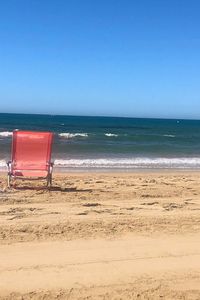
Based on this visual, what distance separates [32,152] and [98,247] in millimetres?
4559

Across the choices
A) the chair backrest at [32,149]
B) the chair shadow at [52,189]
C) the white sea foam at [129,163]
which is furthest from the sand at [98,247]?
the white sea foam at [129,163]

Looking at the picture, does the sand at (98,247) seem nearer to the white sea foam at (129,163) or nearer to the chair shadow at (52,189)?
the chair shadow at (52,189)

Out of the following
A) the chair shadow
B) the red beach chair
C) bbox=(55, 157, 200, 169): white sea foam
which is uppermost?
the red beach chair

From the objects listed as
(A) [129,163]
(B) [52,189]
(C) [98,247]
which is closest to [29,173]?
(B) [52,189]

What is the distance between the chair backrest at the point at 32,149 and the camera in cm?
902

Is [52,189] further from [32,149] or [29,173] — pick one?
[32,149]

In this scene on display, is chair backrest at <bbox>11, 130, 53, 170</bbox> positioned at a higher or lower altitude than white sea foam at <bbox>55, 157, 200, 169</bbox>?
higher

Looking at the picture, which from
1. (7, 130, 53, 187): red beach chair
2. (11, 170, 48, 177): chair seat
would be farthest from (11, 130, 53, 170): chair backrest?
(11, 170, 48, 177): chair seat

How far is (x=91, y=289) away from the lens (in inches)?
153

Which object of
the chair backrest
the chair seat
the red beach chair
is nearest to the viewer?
the chair seat

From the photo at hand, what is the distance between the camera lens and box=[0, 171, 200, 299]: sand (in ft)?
12.8

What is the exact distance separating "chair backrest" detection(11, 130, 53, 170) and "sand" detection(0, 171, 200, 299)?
133 centimetres

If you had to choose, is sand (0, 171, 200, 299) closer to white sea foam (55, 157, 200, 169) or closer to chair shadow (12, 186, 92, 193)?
chair shadow (12, 186, 92, 193)

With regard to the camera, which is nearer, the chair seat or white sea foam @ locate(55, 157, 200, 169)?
the chair seat
